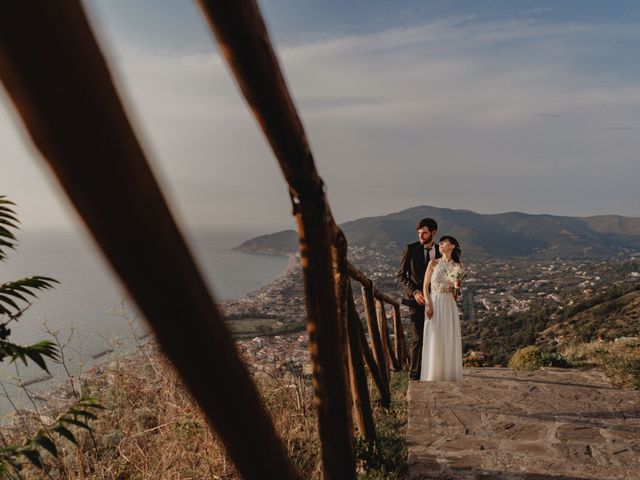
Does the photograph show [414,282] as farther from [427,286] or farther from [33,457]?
[33,457]

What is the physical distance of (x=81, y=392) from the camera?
4.20m

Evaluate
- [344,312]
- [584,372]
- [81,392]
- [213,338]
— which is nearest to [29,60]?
[213,338]

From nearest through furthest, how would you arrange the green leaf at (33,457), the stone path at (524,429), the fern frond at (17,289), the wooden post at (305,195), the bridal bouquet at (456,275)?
1. the wooden post at (305,195)
2. the green leaf at (33,457)
3. the fern frond at (17,289)
4. the stone path at (524,429)
5. the bridal bouquet at (456,275)

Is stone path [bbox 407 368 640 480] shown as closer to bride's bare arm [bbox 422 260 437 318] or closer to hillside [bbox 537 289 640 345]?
bride's bare arm [bbox 422 260 437 318]

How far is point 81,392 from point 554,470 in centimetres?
380

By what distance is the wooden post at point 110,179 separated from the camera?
0.33 metres

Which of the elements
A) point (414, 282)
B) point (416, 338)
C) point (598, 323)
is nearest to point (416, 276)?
point (414, 282)

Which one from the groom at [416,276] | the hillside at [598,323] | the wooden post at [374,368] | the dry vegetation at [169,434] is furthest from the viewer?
the hillside at [598,323]

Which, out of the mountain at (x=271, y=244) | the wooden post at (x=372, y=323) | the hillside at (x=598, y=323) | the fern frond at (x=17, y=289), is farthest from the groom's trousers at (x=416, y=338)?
the mountain at (x=271, y=244)

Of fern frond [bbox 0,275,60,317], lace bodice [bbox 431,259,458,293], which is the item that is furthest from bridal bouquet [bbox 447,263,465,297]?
fern frond [bbox 0,275,60,317]

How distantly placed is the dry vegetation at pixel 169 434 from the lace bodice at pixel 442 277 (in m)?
1.46

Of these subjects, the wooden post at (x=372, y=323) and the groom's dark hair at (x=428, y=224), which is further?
the groom's dark hair at (x=428, y=224)

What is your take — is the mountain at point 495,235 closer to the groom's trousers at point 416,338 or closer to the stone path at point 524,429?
the groom's trousers at point 416,338

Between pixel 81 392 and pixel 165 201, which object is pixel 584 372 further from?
pixel 165 201
